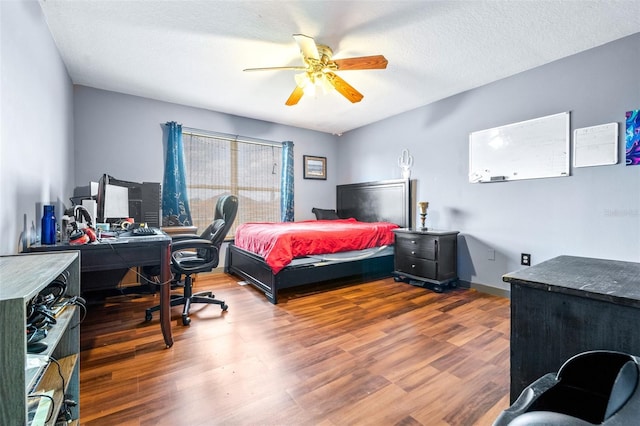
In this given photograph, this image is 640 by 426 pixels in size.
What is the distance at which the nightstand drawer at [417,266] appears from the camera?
3.24 meters

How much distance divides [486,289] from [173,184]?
4.13 meters

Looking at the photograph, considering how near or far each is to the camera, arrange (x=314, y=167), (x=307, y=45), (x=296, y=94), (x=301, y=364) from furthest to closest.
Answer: (x=314, y=167), (x=296, y=94), (x=307, y=45), (x=301, y=364)

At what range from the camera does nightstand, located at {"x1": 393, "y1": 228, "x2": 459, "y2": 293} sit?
3.21m

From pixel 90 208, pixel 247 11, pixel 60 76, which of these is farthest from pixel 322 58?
pixel 60 76

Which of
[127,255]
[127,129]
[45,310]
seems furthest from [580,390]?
[127,129]

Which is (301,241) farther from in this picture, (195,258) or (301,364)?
(301,364)

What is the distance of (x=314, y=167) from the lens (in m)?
5.16

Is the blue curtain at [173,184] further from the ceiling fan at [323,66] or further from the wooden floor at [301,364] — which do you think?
the ceiling fan at [323,66]

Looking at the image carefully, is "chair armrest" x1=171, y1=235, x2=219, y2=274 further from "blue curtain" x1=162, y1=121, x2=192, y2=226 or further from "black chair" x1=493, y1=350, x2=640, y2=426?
"black chair" x1=493, y1=350, x2=640, y2=426

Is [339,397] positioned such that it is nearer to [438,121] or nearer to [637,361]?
[637,361]

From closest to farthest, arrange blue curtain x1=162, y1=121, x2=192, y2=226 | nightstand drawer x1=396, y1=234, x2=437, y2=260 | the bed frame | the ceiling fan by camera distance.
Answer: the ceiling fan → the bed frame → nightstand drawer x1=396, y1=234, x2=437, y2=260 → blue curtain x1=162, y1=121, x2=192, y2=226

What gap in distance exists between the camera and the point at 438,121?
12.2 feet

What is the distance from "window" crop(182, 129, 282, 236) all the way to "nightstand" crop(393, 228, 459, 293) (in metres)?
2.20

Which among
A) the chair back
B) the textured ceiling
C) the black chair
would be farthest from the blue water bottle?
the black chair
